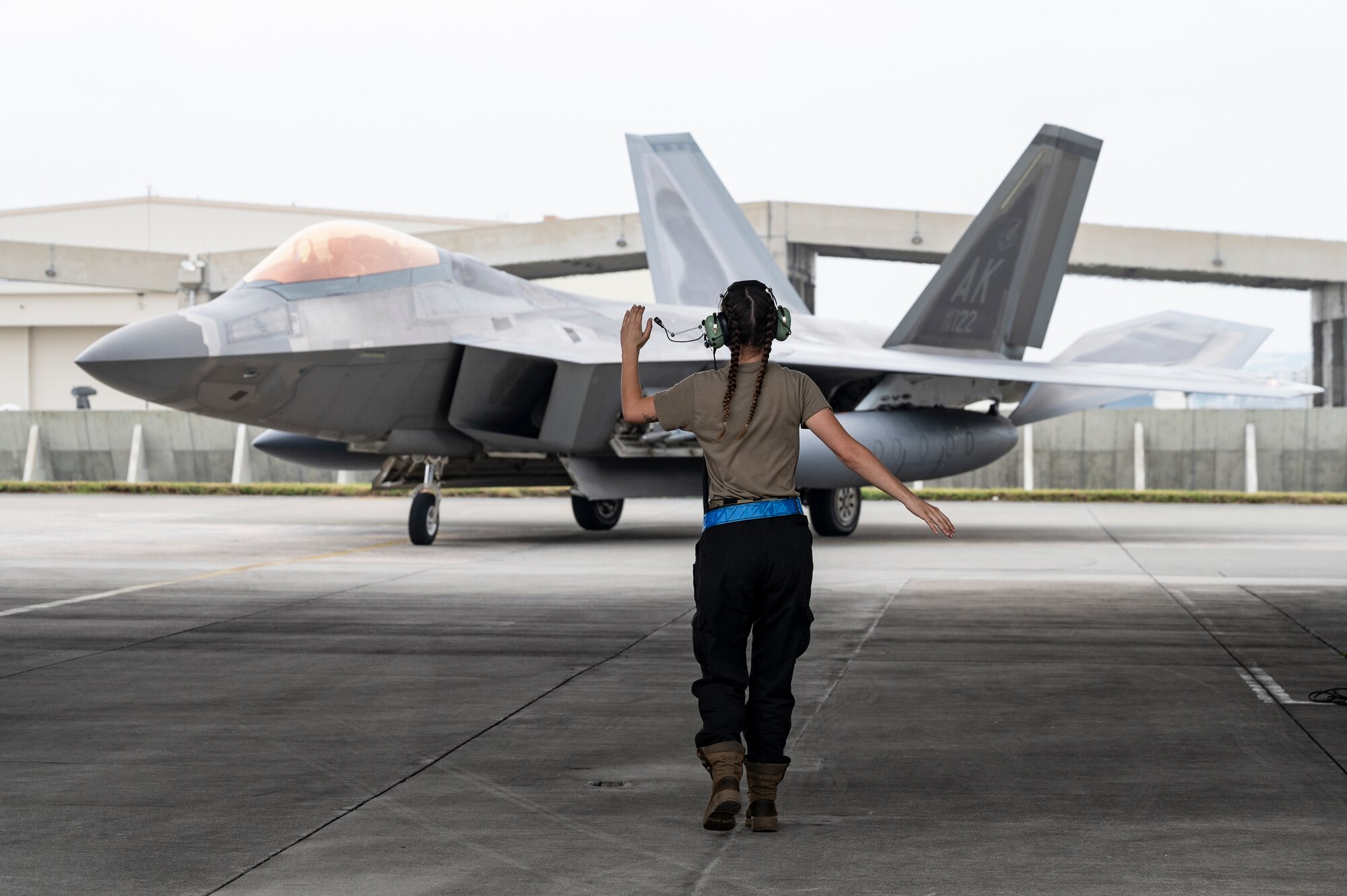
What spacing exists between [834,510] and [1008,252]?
14.4 feet

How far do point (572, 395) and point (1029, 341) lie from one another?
8.00m

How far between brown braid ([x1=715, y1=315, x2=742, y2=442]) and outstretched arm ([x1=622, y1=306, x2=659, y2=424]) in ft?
0.75

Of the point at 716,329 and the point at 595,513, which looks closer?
the point at 716,329

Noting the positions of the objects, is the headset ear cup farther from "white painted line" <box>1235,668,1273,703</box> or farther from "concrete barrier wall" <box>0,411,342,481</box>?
"concrete barrier wall" <box>0,411,342,481</box>

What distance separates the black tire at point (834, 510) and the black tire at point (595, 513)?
2.49m

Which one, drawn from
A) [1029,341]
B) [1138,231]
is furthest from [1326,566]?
[1138,231]

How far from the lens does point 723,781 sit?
13.9ft

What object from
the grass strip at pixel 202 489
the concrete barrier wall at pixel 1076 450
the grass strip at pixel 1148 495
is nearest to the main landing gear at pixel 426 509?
the grass strip at pixel 1148 495

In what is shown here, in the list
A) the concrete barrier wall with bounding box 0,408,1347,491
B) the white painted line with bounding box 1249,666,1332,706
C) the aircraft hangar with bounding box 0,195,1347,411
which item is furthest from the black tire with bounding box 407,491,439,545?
the concrete barrier wall with bounding box 0,408,1347,491

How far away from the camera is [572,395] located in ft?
49.9

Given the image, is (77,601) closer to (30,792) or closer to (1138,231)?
(30,792)

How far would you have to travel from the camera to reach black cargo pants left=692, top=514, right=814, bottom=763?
4332 mm

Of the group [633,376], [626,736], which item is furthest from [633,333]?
[626,736]

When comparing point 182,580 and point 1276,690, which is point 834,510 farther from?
point 1276,690
